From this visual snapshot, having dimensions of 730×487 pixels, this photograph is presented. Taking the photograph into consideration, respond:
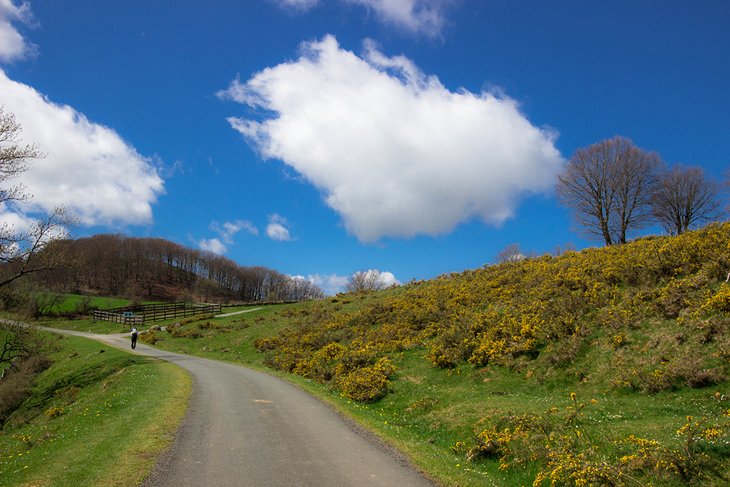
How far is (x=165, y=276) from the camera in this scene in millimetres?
176000

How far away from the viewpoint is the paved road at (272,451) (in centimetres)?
846

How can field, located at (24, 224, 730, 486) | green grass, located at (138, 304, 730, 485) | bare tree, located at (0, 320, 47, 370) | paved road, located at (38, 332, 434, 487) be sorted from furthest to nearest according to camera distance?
bare tree, located at (0, 320, 47, 370) < green grass, located at (138, 304, 730, 485) < field, located at (24, 224, 730, 486) < paved road, located at (38, 332, 434, 487)

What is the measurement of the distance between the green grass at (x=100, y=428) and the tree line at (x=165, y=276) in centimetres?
9188

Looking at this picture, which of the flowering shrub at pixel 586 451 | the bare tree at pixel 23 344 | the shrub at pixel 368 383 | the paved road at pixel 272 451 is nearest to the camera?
the flowering shrub at pixel 586 451

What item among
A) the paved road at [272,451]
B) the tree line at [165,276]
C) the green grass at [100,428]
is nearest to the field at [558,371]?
the paved road at [272,451]

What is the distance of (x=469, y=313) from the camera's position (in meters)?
25.4

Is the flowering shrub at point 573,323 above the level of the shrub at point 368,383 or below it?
above

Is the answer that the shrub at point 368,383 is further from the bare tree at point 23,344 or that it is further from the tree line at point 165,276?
the tree line at point 165,276

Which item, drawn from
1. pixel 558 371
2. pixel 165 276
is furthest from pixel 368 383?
pixel 165 276

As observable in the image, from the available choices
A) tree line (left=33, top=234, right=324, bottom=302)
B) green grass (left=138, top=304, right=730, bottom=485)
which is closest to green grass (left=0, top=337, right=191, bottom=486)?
green grass (left=138, top=304, right=730, bottom=485)

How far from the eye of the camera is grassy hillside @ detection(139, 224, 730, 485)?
8.92 meters

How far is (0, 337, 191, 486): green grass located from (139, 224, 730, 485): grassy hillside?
633cm

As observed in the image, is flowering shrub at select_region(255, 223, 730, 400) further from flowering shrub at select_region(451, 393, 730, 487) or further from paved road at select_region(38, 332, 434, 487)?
paved road at select_region(38, 332, 434, 487)

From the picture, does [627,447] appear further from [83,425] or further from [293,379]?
[293,379]
